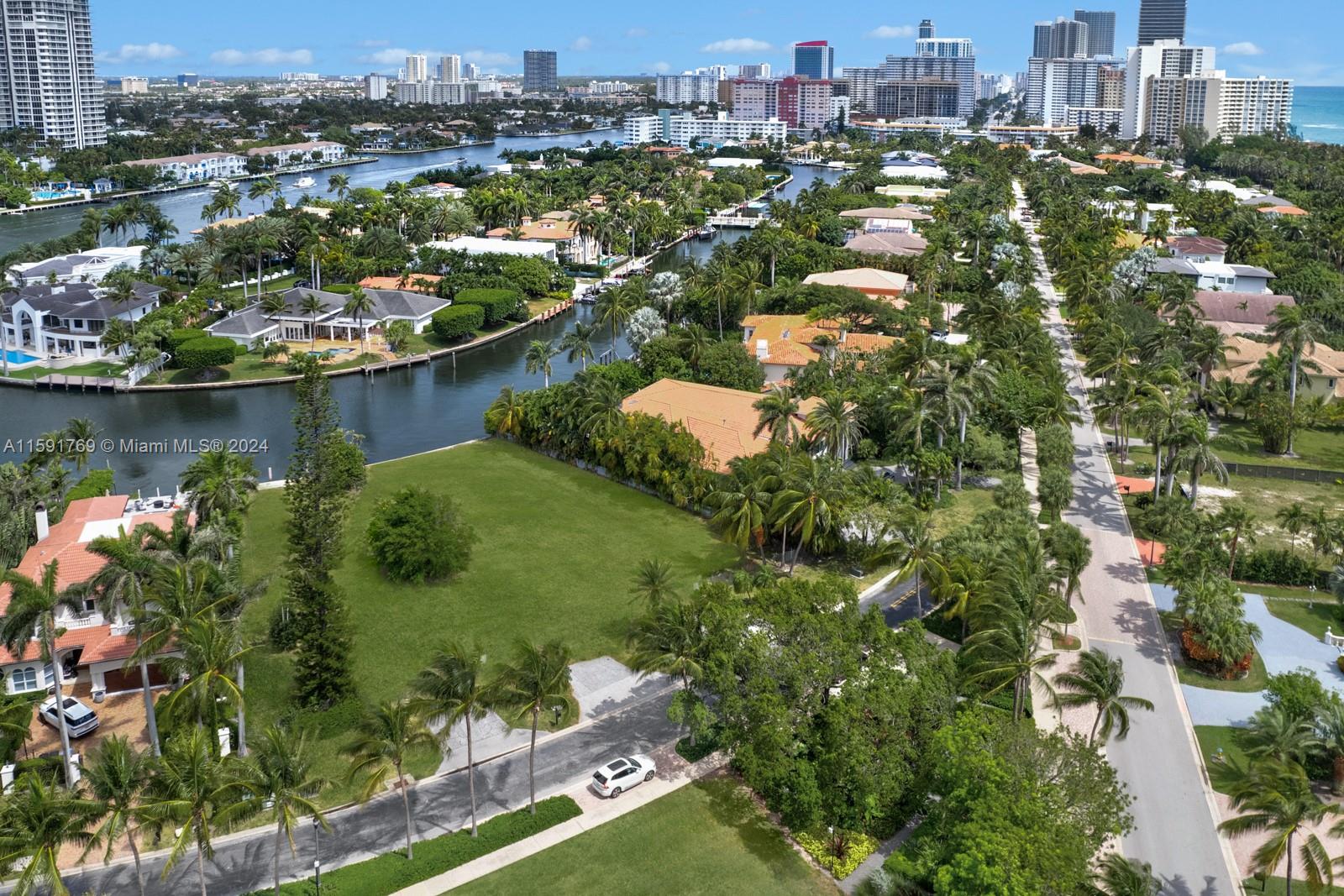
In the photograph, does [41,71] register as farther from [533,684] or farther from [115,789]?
[533,684]

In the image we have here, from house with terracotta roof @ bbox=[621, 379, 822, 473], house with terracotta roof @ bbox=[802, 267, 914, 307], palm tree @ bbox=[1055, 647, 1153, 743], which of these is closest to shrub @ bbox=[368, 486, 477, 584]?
house with terracotta roof @ bbox=[621, 379, 822, 473]

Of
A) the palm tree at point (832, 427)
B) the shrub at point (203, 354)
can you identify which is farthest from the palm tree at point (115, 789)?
the shrub at point (203, 354)

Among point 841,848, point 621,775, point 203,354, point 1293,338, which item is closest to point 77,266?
point 203,354

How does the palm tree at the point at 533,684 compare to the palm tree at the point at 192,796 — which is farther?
the palm tree at the point at 533,684

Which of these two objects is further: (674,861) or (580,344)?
(580,344)

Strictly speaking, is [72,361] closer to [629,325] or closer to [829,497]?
[629,325]

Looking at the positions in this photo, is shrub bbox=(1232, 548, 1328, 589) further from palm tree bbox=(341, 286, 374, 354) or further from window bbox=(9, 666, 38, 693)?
palm tree bbox=(341, 286, 374, 354)

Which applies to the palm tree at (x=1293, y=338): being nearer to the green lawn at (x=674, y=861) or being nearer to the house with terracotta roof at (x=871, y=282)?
the house with terracotta roof at (x=871, y=282)

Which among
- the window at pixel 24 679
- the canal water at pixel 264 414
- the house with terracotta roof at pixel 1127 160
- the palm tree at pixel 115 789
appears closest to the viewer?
the palm tree at pixel 115 789
